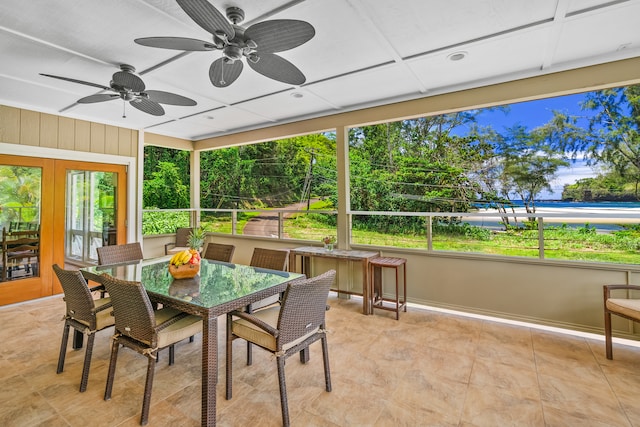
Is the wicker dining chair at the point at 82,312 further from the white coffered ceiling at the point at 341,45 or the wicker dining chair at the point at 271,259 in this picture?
the white coffered ceiling at the point at 341,45

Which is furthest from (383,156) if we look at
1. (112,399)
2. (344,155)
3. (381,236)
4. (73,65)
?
(112,399)

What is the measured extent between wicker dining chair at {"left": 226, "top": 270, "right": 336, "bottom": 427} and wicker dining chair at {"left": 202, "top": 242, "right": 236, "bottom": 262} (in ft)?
4.43

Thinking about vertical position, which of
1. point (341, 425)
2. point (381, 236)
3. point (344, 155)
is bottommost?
point (341, 425)

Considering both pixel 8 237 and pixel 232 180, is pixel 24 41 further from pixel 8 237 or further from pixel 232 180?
pixel 232 180

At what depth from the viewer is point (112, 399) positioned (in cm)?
206

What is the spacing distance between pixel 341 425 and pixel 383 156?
5839 millimetres

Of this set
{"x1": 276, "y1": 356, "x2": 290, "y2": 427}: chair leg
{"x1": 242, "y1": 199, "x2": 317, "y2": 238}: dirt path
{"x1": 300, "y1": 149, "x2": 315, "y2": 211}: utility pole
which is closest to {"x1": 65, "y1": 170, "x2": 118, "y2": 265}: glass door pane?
{"x1": 242, "y1": 199, "x2": 317, "y2": 238}: dirt path

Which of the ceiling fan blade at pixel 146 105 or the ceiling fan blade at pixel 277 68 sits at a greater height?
the ceiling fan blade at pixel 146 105

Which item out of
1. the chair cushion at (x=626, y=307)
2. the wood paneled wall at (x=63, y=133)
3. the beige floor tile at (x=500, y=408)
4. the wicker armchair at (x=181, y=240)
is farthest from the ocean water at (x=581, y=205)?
the wood paneled wall at (x=63, y=133)

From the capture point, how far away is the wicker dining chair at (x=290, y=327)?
5.92 feet

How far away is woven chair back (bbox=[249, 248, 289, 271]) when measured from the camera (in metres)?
2.96

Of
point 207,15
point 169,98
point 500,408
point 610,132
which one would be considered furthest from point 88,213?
point 610,132

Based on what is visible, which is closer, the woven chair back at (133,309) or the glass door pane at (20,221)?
the woven chair back at (133,309)

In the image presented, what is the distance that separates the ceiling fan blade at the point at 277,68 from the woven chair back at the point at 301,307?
1.54 metres
